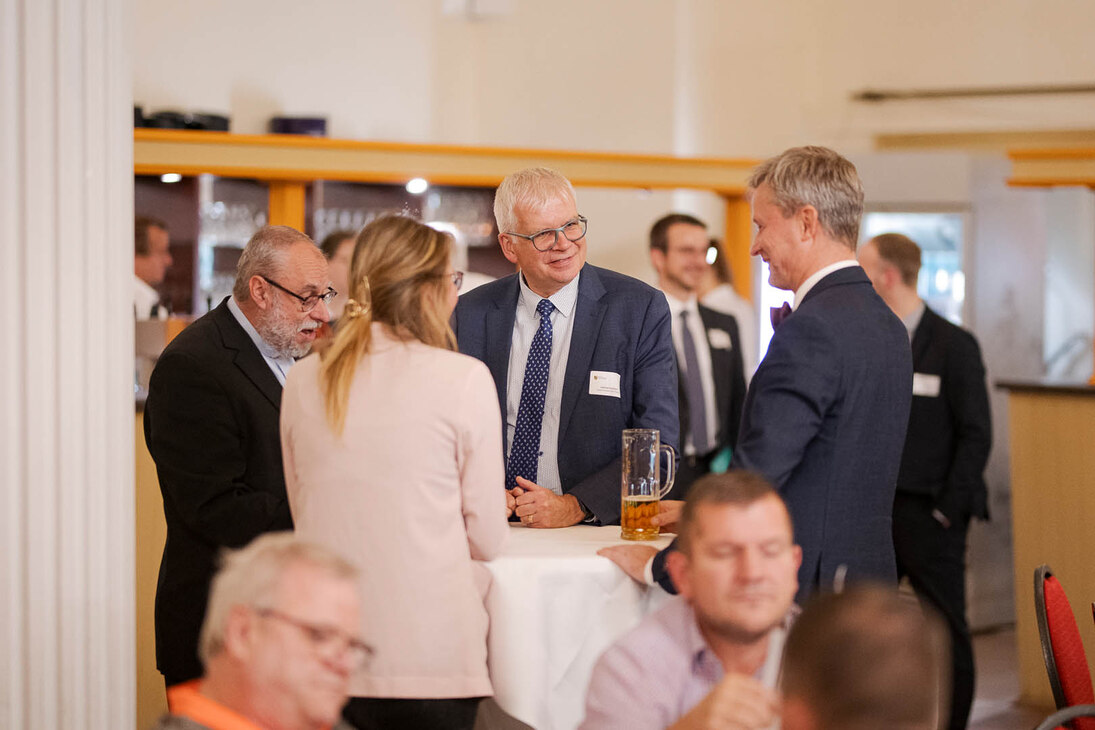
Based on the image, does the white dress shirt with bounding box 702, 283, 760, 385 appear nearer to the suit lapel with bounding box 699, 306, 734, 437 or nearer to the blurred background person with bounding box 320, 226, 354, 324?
the suit lapel with bounding box 699, 306, 734, 437

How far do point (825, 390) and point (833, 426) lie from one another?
3.2 inches

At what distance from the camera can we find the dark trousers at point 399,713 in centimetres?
191

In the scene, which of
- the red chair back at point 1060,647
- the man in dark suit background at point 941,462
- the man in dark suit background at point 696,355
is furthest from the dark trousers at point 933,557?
the red chair back at point 1060,647

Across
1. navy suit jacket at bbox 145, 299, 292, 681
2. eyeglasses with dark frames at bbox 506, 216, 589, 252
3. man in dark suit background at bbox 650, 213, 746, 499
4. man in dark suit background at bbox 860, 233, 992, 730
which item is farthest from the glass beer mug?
man in dark suit background at bbox 650, 213, 746, 499

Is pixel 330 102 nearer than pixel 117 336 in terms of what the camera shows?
No

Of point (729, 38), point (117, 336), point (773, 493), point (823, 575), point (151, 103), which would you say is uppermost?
point (729, 38)

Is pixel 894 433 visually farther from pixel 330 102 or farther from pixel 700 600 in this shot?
pixel 330 102

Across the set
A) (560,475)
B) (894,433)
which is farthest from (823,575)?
(560,475)

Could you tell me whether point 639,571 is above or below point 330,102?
below

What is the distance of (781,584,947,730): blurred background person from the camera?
1279mm

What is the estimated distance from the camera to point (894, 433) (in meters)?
2.22

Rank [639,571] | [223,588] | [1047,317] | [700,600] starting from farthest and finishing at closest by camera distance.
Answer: [1047,317] < [639,571] < [700,600] < [223,588]

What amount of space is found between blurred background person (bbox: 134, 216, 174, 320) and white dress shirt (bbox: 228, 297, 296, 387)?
3.03 m

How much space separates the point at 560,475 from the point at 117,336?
1030 mm
